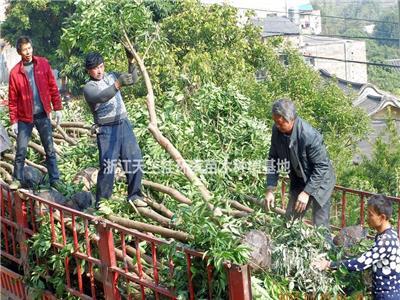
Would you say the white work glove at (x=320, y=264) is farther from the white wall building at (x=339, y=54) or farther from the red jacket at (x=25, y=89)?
the white wall building at (x=339, y=54)

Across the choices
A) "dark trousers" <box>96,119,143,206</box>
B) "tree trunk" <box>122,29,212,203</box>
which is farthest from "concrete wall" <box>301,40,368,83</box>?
"dark trousers" <box>96,119,143,206</box>

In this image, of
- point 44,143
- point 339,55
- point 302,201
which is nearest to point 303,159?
point 302,201

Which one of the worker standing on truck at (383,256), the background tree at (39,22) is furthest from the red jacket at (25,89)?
the background tree at (39,22)

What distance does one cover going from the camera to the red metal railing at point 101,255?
3861 mm

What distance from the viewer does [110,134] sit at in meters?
5.27

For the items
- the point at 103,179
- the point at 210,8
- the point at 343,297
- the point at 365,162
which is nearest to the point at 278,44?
the point at 210,8

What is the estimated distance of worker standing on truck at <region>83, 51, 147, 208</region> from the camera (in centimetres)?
508

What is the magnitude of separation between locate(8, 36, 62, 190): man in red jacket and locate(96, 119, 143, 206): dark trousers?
2.30 feet

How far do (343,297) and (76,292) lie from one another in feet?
6.36

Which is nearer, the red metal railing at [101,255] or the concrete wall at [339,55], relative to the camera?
the red metal railing at [101,255]

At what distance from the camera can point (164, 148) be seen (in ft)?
18.4

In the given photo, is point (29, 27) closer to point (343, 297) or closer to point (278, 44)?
point (278, 44)

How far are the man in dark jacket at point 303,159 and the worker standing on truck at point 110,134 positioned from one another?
121 cm

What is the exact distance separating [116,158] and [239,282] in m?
2.08
